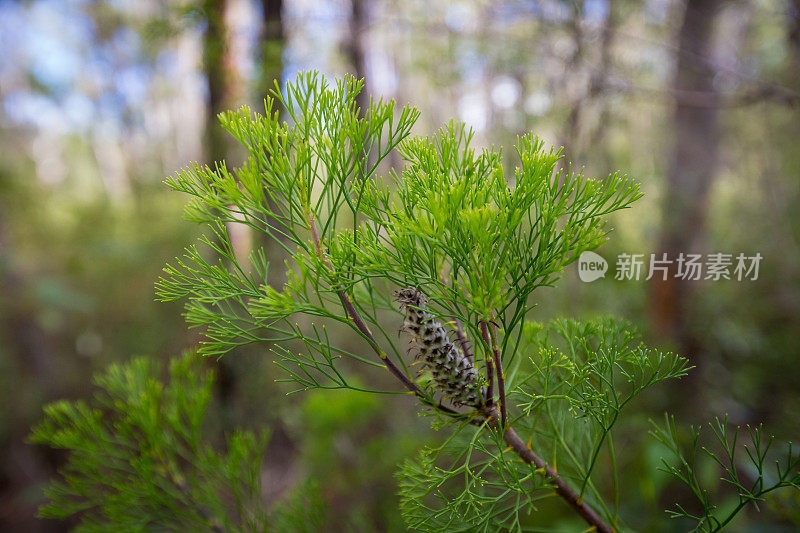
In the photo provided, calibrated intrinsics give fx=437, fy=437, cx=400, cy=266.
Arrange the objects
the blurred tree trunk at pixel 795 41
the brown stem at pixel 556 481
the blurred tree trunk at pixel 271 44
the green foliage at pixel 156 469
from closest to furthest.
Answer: the brown stem at pixel 556 481 → the green foliage at pixel 156 469 → the blurred tree trunk at pixel 795 41 → the blurred tree trunk at pixel 271 44

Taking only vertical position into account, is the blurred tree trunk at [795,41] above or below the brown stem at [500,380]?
above

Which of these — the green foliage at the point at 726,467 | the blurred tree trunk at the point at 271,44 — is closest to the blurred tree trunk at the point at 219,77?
the blurred tree trunk at the point at 271,44

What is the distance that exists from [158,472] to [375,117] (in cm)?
89

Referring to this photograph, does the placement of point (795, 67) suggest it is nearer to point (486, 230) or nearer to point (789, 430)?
point (789, 430)

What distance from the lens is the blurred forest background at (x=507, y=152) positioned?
2.10m

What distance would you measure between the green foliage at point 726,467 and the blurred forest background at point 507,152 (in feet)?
0.51

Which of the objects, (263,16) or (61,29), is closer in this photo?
(263,16)

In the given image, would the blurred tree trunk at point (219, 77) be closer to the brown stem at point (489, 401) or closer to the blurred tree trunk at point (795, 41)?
the brown stem at point (489, 401)

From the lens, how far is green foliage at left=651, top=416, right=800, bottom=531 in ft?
1.65

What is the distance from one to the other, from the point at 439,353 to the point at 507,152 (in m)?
2.71

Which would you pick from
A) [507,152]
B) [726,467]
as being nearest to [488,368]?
[726,467]

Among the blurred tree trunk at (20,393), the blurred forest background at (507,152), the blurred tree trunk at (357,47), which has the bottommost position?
the blurred tree trunk at (20,393)

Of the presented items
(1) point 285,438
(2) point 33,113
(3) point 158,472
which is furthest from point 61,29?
(3) point 158,472

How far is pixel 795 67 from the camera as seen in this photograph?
1.91 meters
